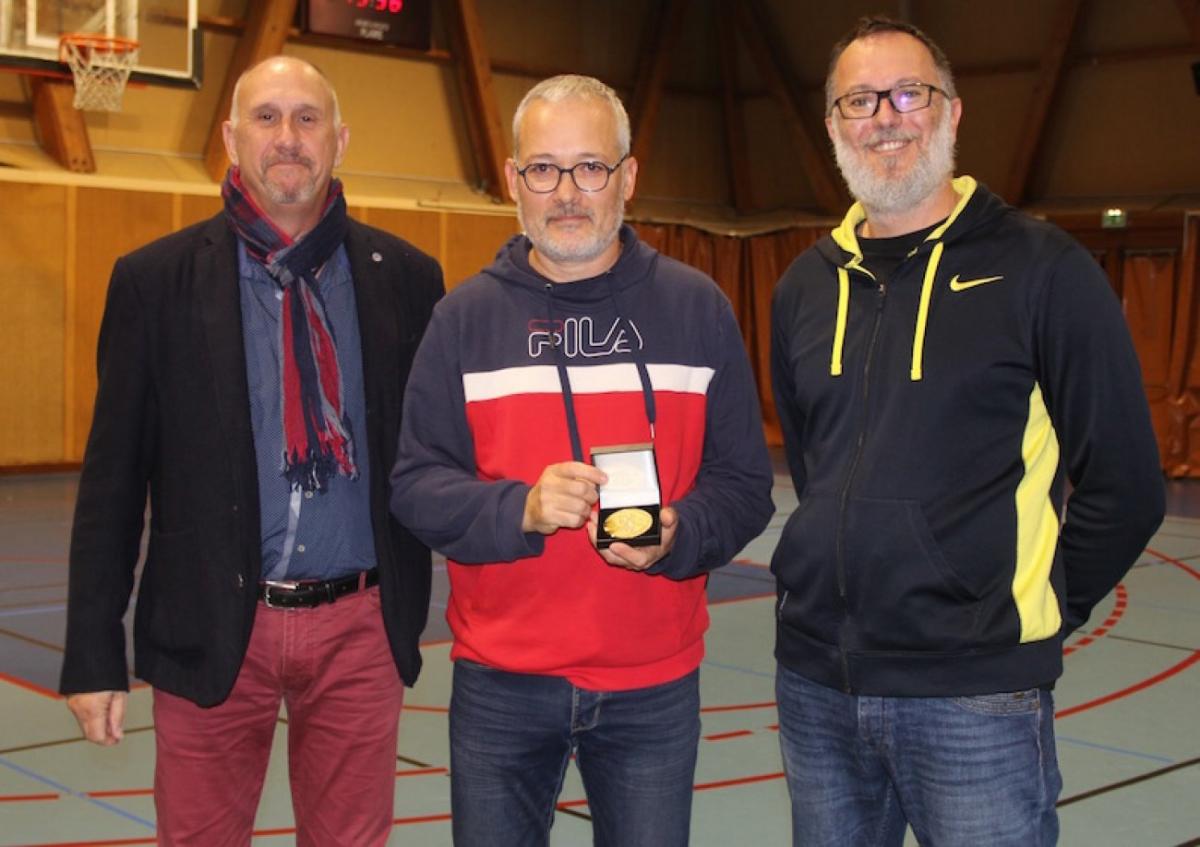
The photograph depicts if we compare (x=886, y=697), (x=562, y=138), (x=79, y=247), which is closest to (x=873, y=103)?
(x=562, y=138)

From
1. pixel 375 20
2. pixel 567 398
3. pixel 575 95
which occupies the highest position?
pixel 375 20

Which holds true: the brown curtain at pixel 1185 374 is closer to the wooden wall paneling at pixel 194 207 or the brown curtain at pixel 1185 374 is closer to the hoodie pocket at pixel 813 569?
the wooden wall paneling at pixel 194 207

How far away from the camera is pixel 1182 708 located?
6078mm

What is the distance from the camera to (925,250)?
8.29 ft

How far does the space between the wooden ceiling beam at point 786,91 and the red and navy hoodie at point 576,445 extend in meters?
16.5

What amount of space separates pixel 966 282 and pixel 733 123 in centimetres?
1798

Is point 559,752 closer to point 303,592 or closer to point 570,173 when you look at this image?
point 303,592

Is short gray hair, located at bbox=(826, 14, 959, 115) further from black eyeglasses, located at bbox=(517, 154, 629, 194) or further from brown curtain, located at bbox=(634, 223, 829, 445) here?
brown curtain, located at bbox=(634, 223, 829, 445)

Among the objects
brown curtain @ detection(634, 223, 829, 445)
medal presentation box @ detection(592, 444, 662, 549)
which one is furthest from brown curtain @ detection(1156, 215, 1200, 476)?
medal presentation box @ detection(592, 444, 662, 549)

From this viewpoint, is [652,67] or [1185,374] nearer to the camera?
[1185,374]

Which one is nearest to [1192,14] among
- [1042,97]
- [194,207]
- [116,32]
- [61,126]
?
[1042,97]

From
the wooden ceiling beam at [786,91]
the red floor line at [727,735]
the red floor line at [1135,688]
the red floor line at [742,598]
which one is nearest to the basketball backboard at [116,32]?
the wooden ceiling beam at [786,91]

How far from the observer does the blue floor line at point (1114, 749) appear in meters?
5.29

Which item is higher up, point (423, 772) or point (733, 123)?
point (733, 123)
